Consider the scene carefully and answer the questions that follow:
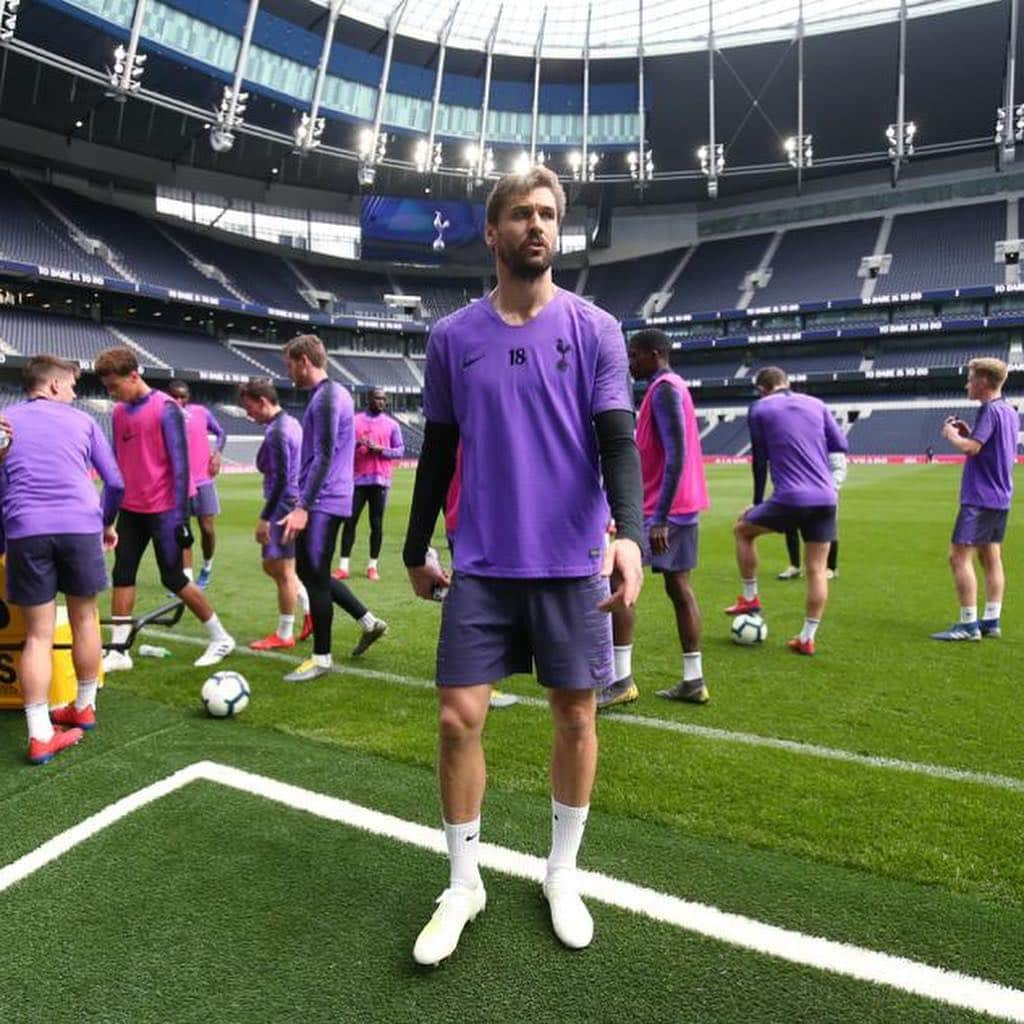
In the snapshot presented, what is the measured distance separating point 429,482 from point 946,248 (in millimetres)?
55023

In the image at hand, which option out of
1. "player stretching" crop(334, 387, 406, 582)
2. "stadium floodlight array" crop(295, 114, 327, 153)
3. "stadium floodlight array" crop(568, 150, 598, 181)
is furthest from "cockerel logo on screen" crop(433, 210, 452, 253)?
"player stretching" crop(334, 387, 406, 582)

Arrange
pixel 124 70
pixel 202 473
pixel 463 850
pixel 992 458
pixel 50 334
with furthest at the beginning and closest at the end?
pixel 50 334 < pixel 124 70 < pixel 202 473 < pixel 992 458 < pixel 463 850

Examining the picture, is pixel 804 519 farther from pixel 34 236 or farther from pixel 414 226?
pixel 414 226

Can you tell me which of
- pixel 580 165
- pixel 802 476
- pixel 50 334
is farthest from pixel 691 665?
pixel 580 165

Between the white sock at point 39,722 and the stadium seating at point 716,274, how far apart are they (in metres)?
52.2

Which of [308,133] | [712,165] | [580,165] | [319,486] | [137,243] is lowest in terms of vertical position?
[319,486]

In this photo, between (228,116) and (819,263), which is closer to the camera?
(228,116)

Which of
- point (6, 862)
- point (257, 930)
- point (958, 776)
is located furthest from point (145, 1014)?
point (958, 776)

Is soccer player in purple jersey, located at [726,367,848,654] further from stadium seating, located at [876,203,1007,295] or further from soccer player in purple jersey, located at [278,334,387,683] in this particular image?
stadium seating, located at [876,203,1007,295]

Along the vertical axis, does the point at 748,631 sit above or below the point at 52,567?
below

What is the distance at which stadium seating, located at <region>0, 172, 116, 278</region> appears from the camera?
3594 centimetres

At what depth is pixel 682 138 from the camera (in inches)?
1841

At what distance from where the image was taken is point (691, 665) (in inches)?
174

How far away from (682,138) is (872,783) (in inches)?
2002
